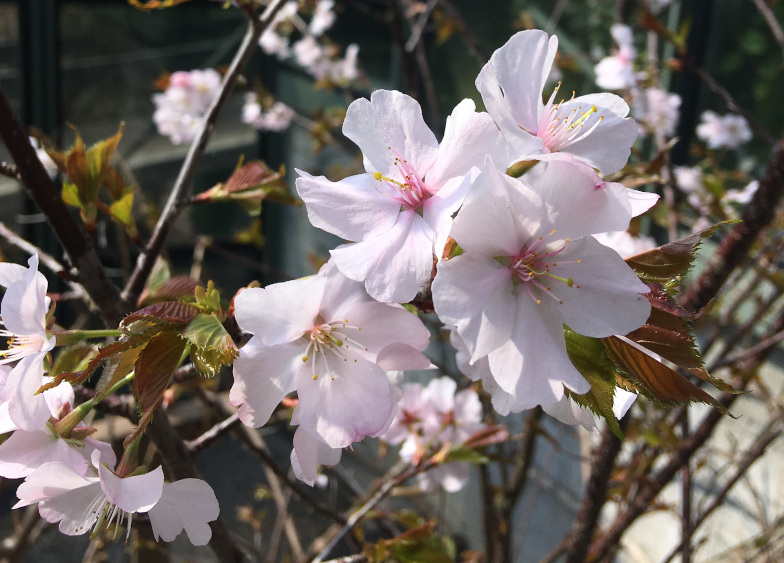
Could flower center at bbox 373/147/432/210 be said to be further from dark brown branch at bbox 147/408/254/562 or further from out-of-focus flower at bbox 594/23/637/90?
out-of-focus flower at bbox 594/23/637/90

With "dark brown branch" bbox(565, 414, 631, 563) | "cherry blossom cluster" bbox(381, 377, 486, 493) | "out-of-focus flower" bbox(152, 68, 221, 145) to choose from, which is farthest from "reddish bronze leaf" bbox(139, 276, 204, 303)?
"out-of-focus flower" bbox(152, 68, 221, 145)

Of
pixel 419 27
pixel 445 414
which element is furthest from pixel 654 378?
pixel 419 27

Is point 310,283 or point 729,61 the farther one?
point 729,61

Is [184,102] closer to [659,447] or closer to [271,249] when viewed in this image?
[659,447]

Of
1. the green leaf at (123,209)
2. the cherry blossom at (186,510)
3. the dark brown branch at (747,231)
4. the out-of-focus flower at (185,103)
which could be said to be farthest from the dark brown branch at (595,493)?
the out-of-focus flower at (185,103)

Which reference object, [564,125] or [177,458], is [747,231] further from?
[177,458]

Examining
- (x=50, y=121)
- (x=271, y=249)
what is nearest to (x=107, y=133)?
(x=50, y=121)

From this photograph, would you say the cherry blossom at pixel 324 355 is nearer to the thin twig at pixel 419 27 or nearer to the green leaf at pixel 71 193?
the green leaf at pixel 71 193
